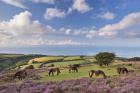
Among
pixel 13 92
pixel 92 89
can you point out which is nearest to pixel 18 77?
pixel 13 92

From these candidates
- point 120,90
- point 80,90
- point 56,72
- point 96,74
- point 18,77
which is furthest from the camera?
point 56,72

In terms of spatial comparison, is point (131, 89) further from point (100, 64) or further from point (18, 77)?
point (100, 64)

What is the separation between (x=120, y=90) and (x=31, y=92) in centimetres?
748

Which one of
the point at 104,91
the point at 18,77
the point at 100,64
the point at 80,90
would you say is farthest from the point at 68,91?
the point at 100,64

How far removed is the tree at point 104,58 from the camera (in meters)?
78.8

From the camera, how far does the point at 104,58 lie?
260 ft

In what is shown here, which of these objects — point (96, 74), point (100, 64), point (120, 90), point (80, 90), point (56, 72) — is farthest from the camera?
point (100, 64)

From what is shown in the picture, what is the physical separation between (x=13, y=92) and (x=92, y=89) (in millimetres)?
6853

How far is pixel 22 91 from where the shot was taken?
27.7 m

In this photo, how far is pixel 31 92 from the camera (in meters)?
27.0

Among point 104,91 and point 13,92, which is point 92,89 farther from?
point 13,92

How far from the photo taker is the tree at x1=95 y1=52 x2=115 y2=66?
78812mm

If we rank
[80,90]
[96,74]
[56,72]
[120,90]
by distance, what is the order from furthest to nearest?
[56,72] < [96,74] < [80,90] < [120,90]

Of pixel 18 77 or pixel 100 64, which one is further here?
pixel 100 64
